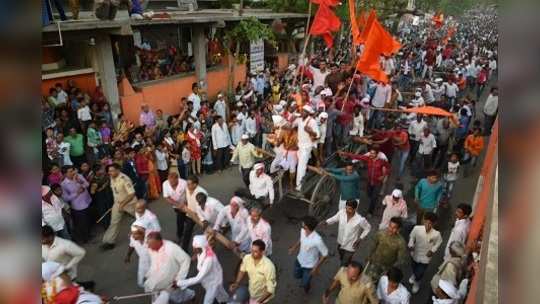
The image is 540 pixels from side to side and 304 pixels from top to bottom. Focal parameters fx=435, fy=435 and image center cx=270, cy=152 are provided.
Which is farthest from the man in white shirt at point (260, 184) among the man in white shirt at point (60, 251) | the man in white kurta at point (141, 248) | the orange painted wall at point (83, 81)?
the orange painted wall at point (83, 81)

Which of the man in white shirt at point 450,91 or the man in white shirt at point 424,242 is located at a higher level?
the man in white shirt at point 450,91

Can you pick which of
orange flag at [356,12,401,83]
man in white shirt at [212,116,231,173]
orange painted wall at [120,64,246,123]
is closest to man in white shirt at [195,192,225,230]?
man in white shirt at [212,116,231,173]

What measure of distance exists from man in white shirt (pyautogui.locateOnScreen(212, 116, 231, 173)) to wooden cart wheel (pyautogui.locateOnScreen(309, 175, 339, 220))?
282cm

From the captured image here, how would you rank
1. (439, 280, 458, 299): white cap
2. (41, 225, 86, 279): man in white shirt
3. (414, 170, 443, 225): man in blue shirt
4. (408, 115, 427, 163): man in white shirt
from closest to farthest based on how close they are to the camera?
(439, 280, 458, 299): white cap → (41, 225, 86, 279): man in white shirt → (414, 170, 443, 225): man in blue shirt → (408, 115, 427, 163): man in white shirt

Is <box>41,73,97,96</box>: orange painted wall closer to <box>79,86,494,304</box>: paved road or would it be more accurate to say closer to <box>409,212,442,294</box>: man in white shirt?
<box>79,86,494,304</box>: paved road

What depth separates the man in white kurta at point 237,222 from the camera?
5.88m

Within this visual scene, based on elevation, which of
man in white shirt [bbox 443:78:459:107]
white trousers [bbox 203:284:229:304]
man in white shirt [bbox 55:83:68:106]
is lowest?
white trousers [bbox 203:284:229:304]

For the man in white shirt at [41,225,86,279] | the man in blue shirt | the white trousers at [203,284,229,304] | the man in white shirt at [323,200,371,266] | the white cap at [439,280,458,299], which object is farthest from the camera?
the man in blue shirt

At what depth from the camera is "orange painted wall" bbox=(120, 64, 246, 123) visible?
1122 cm

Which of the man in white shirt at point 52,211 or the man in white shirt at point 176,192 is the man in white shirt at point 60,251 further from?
the man in white shirt at point 176,192

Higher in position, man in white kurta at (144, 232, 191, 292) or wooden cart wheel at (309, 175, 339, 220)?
man in white kurta at (144, 232, 191, 292)

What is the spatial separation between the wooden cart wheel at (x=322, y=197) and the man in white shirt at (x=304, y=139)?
0.34 meters

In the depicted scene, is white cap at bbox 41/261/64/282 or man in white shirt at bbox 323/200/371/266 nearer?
A: white cap at bbox 41/261/64/282

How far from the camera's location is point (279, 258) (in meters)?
6.80
